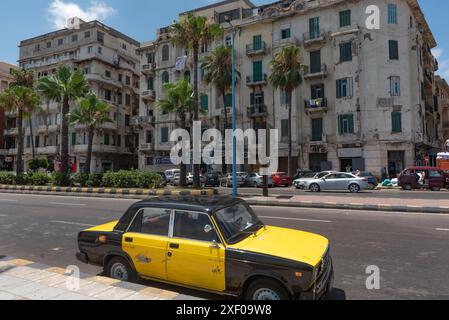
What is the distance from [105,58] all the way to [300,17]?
30407 millimetres

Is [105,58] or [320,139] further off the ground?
[105,58]

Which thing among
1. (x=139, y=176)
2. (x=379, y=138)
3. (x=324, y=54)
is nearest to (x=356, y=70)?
(x=324, y=54)

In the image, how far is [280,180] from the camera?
31.3 meters

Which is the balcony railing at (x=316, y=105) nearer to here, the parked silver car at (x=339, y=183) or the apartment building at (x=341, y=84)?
the apartment building at (x=341, y=84)

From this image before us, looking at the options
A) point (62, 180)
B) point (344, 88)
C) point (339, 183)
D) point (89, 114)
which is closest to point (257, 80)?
point (344, 88)

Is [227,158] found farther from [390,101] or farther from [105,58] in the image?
[105,58]

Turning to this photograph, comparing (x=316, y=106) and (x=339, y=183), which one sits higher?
(x=316, y=106)

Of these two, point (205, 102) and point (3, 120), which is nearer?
point (205, 102)

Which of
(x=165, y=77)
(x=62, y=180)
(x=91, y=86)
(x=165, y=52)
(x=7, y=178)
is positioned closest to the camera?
(x=62, y=180)

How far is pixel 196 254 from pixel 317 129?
34.1m

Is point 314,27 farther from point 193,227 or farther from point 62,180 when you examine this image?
point 193,227

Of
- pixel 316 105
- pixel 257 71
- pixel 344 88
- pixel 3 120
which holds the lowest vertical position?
pixel 316 105

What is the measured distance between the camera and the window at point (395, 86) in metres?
33.4
